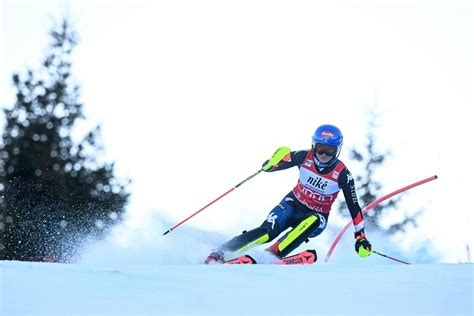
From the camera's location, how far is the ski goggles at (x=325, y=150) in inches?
281

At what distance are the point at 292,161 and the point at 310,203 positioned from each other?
19.0 inches

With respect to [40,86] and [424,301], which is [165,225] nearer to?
[424,301]

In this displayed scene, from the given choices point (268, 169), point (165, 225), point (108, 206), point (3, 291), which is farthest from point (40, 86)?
point (3, 291)

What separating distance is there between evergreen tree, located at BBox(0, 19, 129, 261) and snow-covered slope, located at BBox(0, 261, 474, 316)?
37.3 feet

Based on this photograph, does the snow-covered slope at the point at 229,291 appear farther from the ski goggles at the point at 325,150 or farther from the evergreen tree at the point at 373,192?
the evergreen tree at the point at 373,192

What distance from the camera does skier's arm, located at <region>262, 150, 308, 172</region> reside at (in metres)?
7.50

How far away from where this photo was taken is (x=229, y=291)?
149 inches

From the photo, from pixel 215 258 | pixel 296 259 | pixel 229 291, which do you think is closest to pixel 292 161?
pixel 296 259

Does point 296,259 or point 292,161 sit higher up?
point 292,161

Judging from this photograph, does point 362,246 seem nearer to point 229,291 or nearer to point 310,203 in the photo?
point 310,203

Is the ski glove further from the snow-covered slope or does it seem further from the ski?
the snow-covered slope

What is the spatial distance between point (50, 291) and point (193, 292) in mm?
720

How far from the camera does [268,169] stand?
302 inches

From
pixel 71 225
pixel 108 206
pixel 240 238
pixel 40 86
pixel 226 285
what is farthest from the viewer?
pixel 40 86
